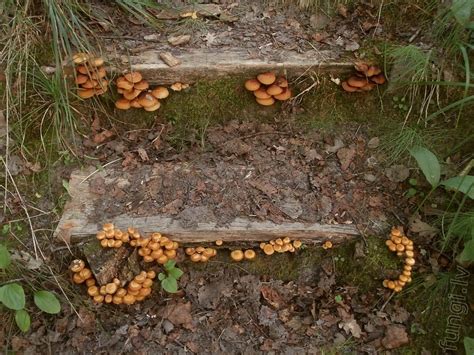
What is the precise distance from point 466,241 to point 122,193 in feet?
8.67

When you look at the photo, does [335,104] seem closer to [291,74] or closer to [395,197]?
[291,74]

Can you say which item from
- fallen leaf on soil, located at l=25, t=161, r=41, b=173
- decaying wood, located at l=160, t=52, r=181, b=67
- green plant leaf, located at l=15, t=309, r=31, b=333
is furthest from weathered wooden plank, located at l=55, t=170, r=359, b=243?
decaying wood, located at l=160, t=52, r=181, b=67

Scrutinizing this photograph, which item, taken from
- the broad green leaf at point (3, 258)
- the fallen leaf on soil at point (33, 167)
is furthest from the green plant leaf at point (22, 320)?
the fallen leaf on soil at point (33, 167)

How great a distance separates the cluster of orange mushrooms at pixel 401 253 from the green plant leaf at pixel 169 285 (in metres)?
1.57

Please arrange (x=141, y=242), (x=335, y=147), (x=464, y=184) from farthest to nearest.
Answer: (x=335, y=147), (x=141, y=242), (x=464, y=184)

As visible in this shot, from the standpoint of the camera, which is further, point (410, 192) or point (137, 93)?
point (137, 93)

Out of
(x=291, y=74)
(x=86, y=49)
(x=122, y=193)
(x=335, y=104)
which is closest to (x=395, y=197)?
(x=335, y=104)

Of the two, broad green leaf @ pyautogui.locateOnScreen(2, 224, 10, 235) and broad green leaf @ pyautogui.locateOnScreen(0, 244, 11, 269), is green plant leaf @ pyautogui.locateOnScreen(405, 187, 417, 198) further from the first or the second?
broad green leaf @ pyautogui.locateOnScreen(2, 224, 10, 235)

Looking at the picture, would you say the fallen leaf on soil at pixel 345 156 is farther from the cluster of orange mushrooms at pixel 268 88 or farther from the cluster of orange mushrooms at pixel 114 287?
the cluster of orange mushrooms at pixel 114 287

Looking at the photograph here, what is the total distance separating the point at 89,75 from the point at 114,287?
167 cm

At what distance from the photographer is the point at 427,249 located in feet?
11.3

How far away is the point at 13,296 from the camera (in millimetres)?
2912

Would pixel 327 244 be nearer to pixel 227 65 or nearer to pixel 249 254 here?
pixel 249 254

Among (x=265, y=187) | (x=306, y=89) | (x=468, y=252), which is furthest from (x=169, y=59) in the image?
(x=468, y=252)
